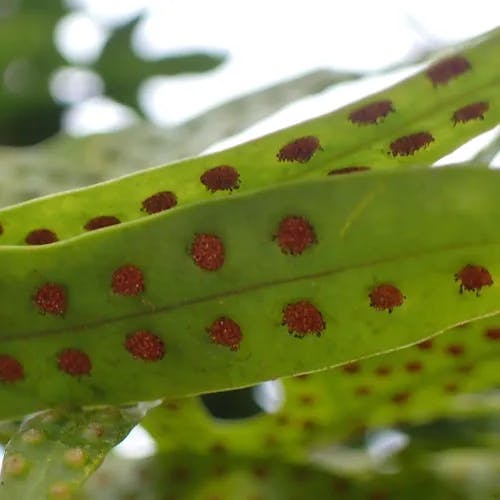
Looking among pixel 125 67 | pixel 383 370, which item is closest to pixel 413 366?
pixel 383 370

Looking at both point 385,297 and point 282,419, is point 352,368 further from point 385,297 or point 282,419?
point 385,297

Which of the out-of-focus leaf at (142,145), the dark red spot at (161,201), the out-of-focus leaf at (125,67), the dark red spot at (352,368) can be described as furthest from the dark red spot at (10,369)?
the out-of-focus leaf at (125,67)

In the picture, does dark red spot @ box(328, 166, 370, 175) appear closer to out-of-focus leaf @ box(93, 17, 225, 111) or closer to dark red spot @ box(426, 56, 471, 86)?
dark red spot @ box(426, 56, 471, 86)

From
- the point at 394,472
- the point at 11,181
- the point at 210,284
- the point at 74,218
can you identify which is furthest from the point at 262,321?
the point at 11,181

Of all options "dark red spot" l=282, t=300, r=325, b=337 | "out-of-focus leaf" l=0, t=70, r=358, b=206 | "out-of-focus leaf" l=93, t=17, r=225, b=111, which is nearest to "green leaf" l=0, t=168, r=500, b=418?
"dark red spot" l=282, t=300, r=325, b=337

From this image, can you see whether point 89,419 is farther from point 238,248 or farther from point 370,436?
point 370,436

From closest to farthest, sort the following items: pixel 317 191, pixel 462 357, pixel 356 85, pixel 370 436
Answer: pixel 317 191, pixel 462 357, pixel 370 436, pixel 356 85

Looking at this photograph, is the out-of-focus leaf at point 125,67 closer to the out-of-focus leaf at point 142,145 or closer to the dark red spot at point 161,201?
the out-of-focus leaf at point 142,145

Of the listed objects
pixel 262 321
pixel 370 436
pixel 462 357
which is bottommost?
pixel 370 436
